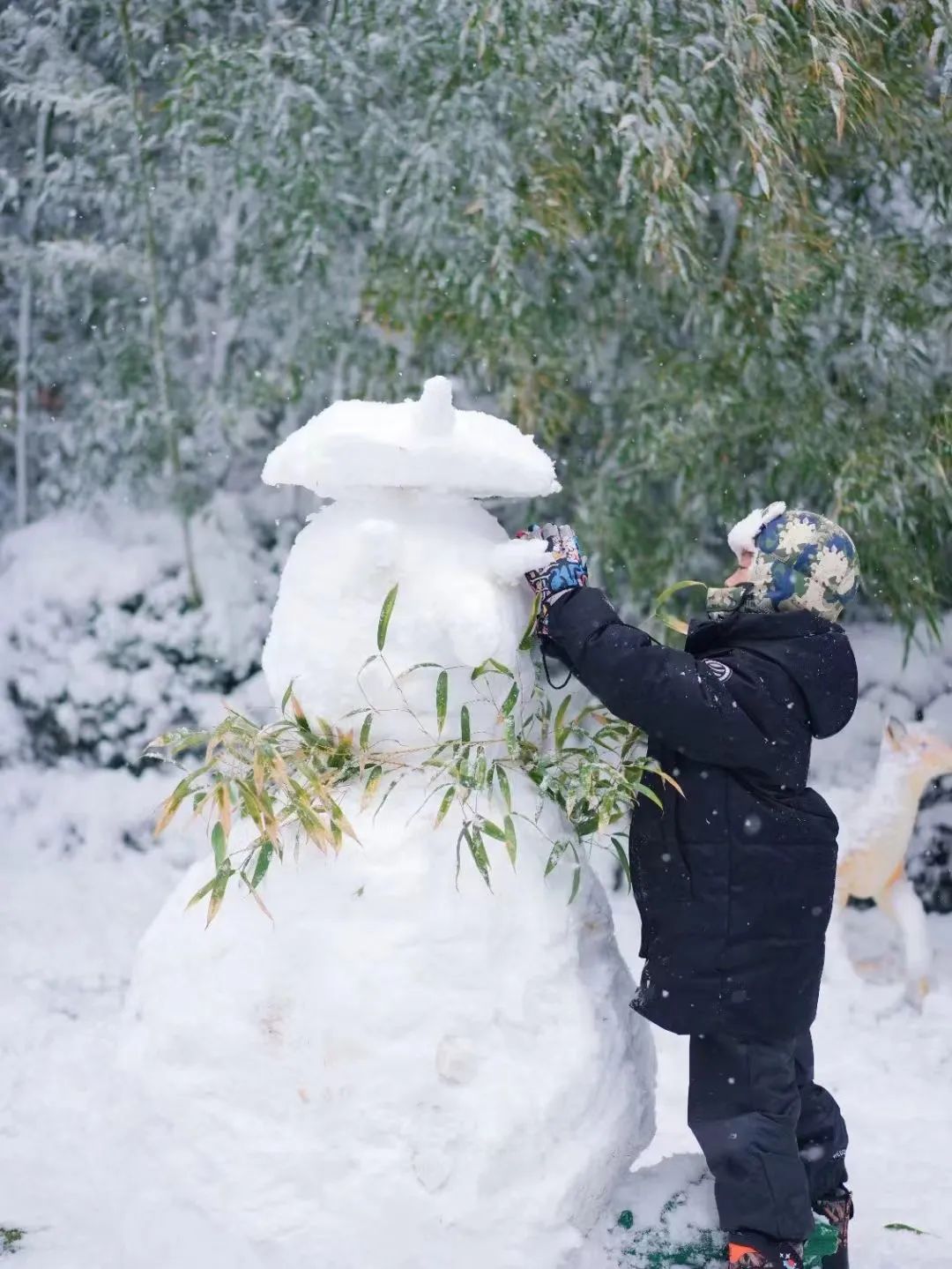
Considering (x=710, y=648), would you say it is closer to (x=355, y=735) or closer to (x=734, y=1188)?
(x=355, y=735)

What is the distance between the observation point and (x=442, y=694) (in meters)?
1.97

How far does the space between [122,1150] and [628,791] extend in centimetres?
101

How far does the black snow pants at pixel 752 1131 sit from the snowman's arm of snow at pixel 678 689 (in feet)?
1.54

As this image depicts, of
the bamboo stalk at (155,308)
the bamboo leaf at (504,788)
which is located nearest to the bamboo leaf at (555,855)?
the bamboo leaf at (504,788)

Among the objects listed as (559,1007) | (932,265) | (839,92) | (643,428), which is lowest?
(559,1007)

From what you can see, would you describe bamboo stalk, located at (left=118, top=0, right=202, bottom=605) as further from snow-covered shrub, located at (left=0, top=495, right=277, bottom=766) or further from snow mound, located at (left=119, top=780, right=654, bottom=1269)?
snow mound, located at (left=119, top=780, right=654, bottom=1269)

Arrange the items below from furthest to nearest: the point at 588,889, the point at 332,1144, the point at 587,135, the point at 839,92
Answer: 1. the point at 587,135
2. the point at 839,92
3. the point at 588,889
4. the point at 332,1144

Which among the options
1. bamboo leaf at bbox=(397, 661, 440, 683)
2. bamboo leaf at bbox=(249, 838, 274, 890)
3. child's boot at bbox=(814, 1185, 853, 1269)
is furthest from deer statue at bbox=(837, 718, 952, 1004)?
bamboo leaf at bbox=(249, 838, 274, 890)

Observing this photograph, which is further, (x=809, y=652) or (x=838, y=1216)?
(x=838, y=1216)

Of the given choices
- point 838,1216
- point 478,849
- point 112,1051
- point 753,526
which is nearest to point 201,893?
point 478,849

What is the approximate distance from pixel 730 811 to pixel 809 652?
0.92 feet

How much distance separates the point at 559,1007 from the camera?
200 cm

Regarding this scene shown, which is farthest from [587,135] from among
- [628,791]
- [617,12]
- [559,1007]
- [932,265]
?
[559,1007]

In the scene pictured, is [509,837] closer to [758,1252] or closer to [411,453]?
[411,453]
